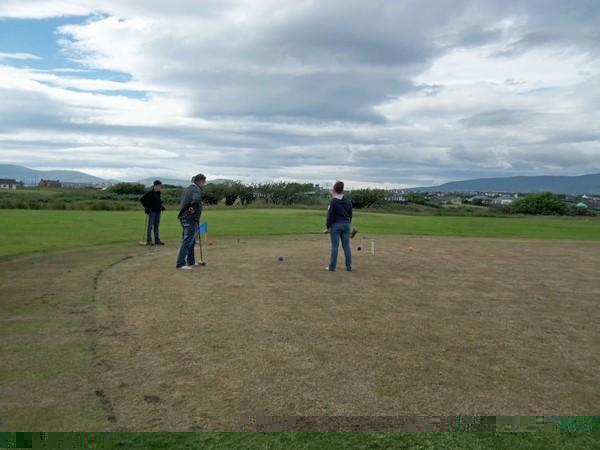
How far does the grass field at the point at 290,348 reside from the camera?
4406 millimetres

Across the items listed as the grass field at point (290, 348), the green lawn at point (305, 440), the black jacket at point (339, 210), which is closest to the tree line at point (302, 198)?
the black jacket at point (339, 210)

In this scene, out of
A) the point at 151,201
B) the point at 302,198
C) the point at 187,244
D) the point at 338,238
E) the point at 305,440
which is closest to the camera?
the point at 305,440

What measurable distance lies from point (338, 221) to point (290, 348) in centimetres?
715

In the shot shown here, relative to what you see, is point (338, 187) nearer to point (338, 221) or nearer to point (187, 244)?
point (338, 221)

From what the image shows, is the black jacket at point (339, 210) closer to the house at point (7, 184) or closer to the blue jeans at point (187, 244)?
the blue jeans at point (187, 244)

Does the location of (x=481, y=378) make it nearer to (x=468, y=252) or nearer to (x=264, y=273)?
(x=264, y=273)

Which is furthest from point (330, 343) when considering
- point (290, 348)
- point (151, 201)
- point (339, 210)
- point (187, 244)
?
point (151, 201)

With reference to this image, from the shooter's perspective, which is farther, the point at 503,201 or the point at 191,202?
the point at 503,201

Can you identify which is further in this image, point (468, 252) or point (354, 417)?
point (468, 252)

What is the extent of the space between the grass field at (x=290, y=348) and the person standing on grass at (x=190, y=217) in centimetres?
51

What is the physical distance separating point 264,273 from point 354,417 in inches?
309

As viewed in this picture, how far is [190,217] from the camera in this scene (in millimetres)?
12773

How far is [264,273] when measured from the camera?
1213cm

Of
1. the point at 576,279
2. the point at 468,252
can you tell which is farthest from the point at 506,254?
the point at 576,279
